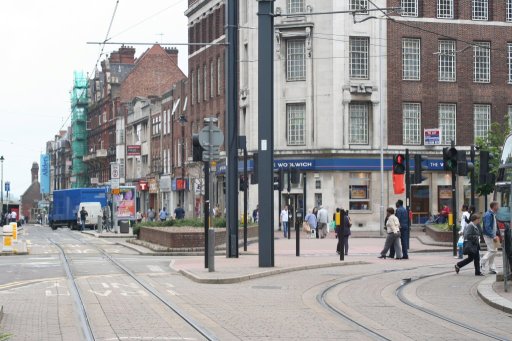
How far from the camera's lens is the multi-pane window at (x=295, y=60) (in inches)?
2382

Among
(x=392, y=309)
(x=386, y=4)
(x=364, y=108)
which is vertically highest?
(x=386, y=4)

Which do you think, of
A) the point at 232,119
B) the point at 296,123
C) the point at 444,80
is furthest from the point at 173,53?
the point at 232,119

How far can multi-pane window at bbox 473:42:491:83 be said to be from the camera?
61969mm

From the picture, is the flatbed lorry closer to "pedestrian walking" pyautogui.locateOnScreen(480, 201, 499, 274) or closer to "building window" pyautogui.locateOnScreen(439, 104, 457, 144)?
"building window" pyautogui.locateOnScreen(439, 104, 457, 144)

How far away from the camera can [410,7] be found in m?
60.9

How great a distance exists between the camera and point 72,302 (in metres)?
16.9

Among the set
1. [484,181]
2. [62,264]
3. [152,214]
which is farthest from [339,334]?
[152,214]

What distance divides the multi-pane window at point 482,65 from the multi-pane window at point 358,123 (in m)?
7.51

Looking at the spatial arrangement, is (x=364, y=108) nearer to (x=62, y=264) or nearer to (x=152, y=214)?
(x=152, y=214)

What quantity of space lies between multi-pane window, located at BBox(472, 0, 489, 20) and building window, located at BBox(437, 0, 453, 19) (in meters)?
1.52

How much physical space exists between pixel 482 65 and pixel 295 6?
1203 cm

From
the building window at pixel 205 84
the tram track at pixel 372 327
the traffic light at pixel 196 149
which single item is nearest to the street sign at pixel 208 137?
the traffic light at pixel 196 149

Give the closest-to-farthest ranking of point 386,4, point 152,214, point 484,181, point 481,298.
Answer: point 481,298, point 484,181, point 386,4, point 152,214

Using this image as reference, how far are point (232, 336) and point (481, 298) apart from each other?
7.27m
